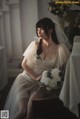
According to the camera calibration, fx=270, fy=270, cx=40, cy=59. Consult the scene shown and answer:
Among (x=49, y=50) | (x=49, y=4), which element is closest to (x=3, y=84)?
(x=49, y=50)

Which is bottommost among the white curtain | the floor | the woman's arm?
the floor

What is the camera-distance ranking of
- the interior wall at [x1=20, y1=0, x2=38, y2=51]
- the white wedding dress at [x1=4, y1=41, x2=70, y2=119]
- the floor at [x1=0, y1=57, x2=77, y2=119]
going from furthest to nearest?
the interior wall at [x1=20, y1=0, x2=38, y2=51] < the white wedding dress at [x1=4, y1=41, x2=70, y2=119] < the floor at [x1=0, y1=57, x2=77, y2=119]

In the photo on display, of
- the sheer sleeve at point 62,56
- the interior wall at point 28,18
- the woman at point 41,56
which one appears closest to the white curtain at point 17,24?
the interior wall at point 28,18

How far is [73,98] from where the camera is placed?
5.08 ft

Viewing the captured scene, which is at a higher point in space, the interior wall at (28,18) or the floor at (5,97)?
the interior wall at (28,18)

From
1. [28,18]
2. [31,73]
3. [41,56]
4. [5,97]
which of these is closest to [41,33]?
[41,56]

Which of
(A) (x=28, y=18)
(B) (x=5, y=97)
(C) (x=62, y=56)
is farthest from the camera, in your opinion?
(A) (x=28, y=18)

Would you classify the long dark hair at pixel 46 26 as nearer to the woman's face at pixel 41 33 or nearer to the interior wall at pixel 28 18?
the woman's face at pixel 41 33

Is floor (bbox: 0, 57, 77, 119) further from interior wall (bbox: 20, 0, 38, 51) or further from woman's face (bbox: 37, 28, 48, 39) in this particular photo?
woman's face (bbox: 37, 28, 48, 39)

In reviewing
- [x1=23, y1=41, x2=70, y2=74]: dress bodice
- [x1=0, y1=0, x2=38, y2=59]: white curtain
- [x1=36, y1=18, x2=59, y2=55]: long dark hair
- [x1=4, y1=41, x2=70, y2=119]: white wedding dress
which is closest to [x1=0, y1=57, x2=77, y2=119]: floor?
[x1=0, y1=0, x2=38, y2=59]: white curtain

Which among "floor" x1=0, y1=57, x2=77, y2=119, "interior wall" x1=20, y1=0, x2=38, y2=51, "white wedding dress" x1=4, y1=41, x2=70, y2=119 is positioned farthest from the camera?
"interior wall" x1=20, y1=0, x2=38, y2=51

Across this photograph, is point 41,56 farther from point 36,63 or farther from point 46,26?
point 46,26

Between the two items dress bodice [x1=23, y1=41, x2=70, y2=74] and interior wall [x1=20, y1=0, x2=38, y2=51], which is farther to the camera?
interior wall [x1=20, y1=0, x2=38, y2=51]

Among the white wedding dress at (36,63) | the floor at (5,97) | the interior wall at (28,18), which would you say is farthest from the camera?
the interior wall at (28,18)
